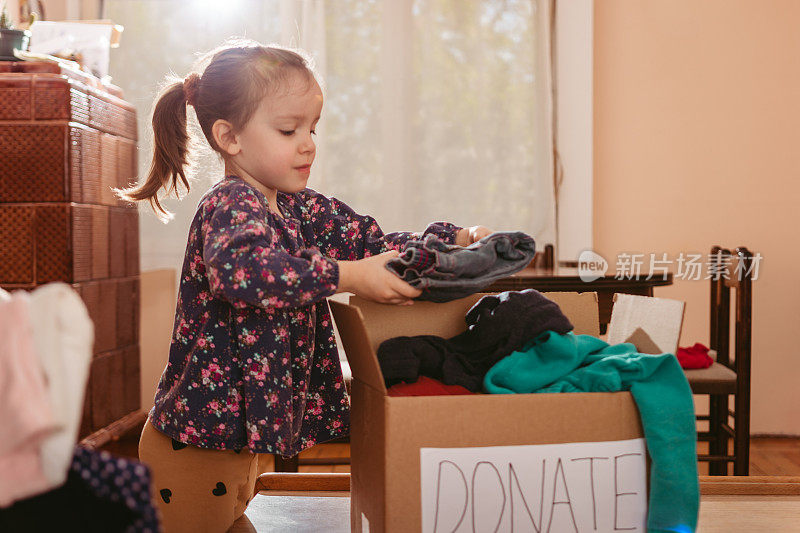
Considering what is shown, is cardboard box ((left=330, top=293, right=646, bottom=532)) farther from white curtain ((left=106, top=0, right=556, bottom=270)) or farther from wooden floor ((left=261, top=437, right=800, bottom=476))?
white curtain ((left=106, top=0, right=556, bottom=270))

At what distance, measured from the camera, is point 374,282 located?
0.79 metres

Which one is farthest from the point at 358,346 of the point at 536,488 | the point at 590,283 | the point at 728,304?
the point at 728,304

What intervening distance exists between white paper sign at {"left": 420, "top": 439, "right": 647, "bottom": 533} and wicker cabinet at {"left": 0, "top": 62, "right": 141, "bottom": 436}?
154cm

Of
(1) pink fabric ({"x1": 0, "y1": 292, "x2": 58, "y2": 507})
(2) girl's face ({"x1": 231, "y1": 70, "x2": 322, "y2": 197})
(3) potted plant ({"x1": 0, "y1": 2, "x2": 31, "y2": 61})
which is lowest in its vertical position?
(1) pink fabric ({"x1": 0, "y1": 292, "x2": 58, "y2": 507})

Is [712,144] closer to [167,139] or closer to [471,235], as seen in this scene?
[471,235]

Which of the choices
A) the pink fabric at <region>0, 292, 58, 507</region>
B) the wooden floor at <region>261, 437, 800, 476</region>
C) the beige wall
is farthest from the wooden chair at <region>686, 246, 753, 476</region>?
the pink fabric at <region>0, 292, 58, 507</region>

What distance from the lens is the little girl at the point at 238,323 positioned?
888mm

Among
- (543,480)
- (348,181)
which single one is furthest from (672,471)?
(348,181)

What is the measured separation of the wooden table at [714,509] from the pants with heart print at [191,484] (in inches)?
1.9

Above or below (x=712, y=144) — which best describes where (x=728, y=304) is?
below

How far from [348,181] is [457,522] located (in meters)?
2.04

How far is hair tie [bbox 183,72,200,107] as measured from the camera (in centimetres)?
103

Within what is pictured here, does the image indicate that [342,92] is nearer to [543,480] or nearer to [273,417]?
[273,417]

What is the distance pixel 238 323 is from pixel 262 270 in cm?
16
